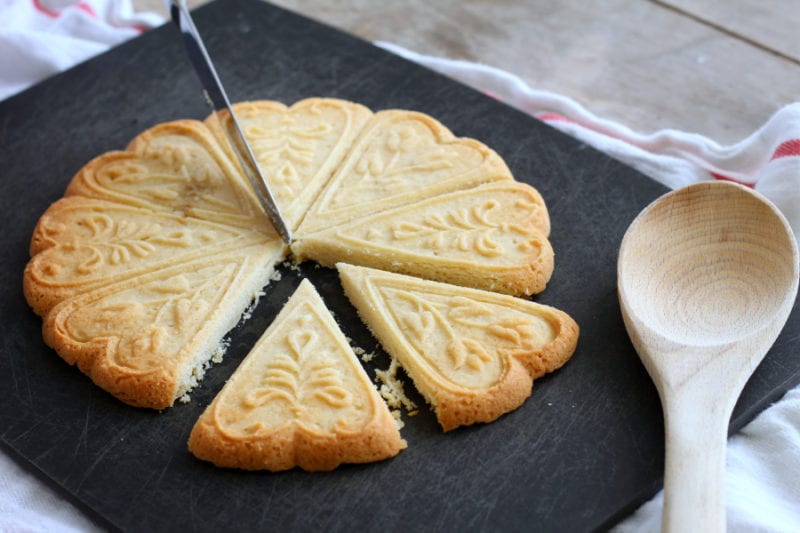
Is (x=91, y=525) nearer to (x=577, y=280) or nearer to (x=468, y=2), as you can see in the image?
(x=577, y=280)

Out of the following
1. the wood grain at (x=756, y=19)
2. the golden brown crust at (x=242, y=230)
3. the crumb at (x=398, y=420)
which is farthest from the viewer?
the wood grain at (x=756, y=19)

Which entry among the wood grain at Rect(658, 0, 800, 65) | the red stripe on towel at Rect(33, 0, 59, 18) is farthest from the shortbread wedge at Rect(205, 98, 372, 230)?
the wood grain at Rect(658, 0, 800, 65)

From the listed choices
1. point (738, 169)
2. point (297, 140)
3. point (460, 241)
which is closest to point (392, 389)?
point (460, 241)

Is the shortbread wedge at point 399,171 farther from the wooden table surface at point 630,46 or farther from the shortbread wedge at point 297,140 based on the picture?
the wooden table surface at point 630,46

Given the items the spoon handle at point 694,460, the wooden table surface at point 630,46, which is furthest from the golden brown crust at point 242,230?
the wooden table surface at point 630,46

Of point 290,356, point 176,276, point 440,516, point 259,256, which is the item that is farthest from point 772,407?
point 176,276
